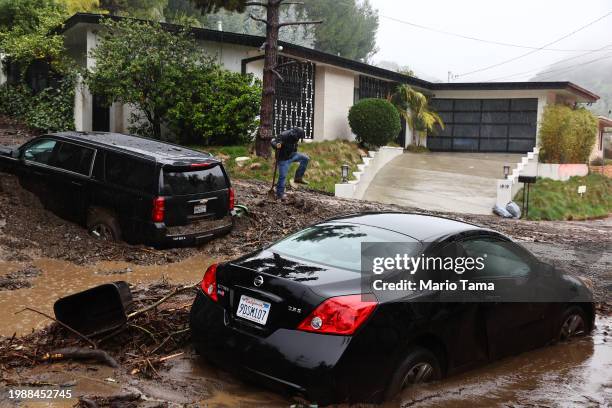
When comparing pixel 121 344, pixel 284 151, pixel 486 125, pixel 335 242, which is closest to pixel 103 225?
pixel 121 344

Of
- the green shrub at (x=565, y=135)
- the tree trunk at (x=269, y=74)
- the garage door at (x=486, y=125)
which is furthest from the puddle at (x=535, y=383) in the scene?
the garage door at (x=486, y=125)

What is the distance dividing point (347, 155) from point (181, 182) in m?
13.0

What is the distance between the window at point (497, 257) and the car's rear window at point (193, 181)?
15.9 feet

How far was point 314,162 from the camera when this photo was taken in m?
19.6

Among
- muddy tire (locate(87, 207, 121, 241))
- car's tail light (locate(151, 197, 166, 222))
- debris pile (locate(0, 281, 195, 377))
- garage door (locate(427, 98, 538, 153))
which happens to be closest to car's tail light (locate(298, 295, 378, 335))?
debris pile (locate(0, 281, 195, 377))

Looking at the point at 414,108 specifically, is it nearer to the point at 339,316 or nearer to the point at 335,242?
the point at 335,242

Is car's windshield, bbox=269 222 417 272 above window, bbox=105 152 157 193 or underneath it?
underneath

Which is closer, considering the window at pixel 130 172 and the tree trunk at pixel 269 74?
the window at pixel 130 172

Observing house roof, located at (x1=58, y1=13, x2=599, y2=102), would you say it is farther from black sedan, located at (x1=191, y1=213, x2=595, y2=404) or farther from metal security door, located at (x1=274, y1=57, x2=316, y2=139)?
black sedan, located at (x1=191, y1=213, x2=595, y2=404)

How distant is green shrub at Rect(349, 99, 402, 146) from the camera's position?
2239 cm

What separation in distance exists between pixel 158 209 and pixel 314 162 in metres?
11.1

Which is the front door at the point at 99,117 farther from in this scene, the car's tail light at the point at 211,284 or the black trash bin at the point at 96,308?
the car's tail light at the point at 211,284

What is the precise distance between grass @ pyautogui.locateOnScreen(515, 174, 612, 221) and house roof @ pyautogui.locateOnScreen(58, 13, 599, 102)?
5.05 metres

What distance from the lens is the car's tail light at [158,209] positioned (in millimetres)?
8789
